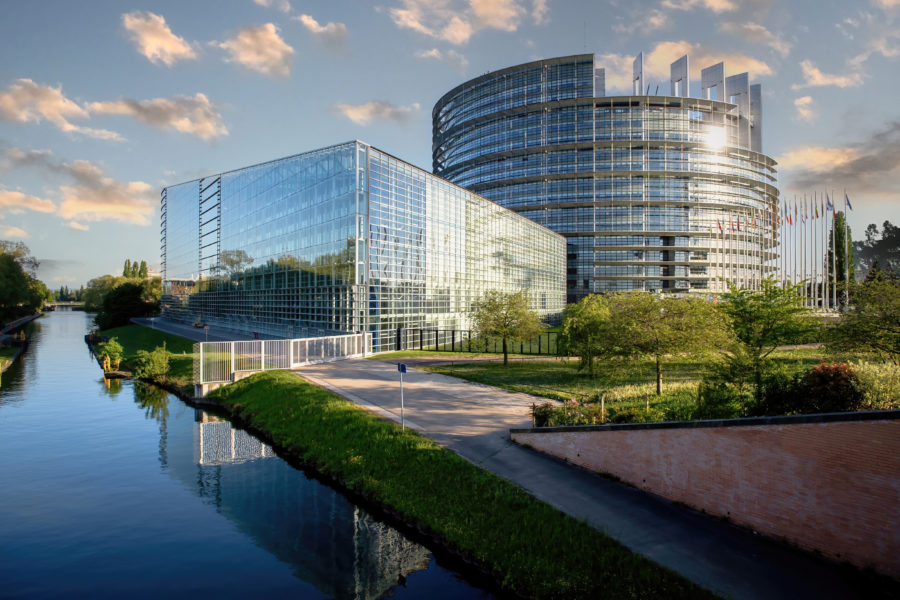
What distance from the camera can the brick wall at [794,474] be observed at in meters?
7.71

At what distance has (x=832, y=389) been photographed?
1034cm

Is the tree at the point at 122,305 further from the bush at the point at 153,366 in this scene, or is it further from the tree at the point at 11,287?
the bush at the point at 153,366

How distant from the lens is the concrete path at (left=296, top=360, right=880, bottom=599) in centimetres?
774

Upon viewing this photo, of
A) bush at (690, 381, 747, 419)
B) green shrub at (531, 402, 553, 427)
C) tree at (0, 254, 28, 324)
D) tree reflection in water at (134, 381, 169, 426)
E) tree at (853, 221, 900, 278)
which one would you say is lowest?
tree reflection in water at (134, 381, 169, 426)

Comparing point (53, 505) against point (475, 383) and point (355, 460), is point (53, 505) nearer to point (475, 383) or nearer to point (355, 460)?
point (355, 460)

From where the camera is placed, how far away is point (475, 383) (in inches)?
958

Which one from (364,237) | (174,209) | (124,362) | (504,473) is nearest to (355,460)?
(504,473)

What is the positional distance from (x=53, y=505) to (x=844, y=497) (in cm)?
1986

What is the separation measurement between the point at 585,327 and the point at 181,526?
20.2 m

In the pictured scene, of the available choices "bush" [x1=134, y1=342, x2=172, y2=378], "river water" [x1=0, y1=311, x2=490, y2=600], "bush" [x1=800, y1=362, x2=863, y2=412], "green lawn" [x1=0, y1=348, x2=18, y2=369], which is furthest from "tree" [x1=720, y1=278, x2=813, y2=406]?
"green lawn" [x1=0, y1=348, x2=18, y2=369]

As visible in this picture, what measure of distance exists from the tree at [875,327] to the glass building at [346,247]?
2818 centimetres

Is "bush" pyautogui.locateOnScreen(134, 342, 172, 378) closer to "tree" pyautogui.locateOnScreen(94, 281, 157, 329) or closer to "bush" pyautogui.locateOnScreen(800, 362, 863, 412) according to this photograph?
"bush" pyautogui.locateOnScreen(800, 362, 863, 412)

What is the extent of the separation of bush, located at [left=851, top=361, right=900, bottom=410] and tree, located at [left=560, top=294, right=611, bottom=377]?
472 inches

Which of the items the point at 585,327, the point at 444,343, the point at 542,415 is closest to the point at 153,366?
the point at 444,343
